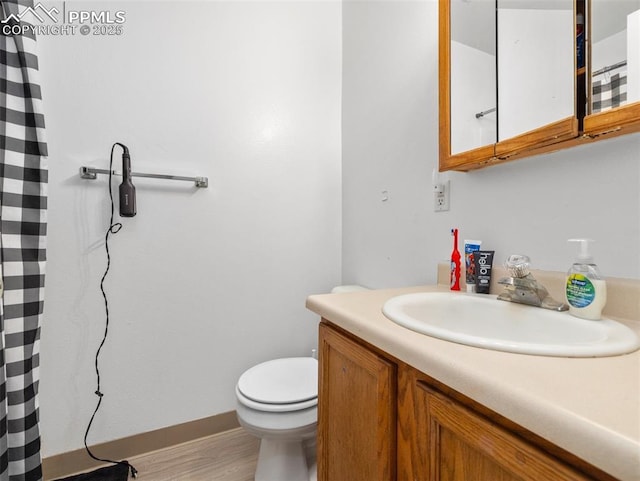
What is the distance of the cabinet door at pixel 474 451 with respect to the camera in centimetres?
35

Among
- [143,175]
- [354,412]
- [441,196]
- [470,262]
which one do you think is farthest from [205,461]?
[441,196]

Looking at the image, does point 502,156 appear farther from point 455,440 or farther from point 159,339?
point 159,339

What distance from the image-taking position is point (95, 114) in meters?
1.25

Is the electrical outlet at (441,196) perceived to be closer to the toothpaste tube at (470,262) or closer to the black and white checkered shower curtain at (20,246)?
the toothpaste tube at (470,262)

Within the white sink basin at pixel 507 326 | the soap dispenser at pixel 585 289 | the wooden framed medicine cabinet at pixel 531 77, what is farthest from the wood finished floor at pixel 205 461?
the wooden framed medicine cabinet at pixel 531 77

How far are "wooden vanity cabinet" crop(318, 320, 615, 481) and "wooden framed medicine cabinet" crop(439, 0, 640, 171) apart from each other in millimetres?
658

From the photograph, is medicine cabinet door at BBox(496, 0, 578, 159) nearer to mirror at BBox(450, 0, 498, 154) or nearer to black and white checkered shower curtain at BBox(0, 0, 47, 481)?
mirror at BBox(450, 0, 498, 154)

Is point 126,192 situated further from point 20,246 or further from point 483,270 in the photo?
point 483,270

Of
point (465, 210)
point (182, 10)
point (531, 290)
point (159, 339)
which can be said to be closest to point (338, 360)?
point (531, 290)

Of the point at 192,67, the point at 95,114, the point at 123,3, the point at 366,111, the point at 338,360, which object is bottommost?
the point at 338,360

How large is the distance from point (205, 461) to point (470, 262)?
1.38 m

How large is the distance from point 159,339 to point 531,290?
144 cm

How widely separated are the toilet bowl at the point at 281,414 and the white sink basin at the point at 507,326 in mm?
566

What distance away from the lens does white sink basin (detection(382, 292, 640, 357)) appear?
453 mm
